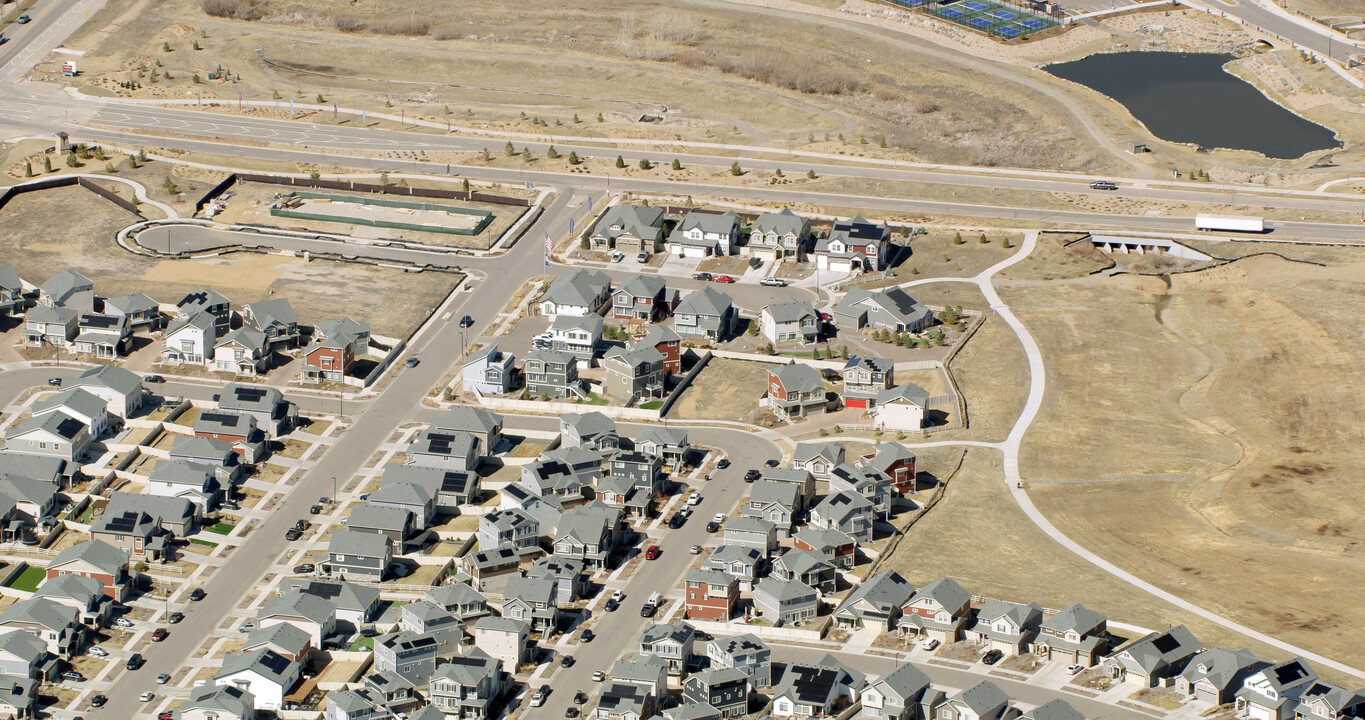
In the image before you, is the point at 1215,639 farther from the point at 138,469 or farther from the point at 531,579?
the point at 138,469

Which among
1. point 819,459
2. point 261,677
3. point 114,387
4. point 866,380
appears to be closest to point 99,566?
point 261,677

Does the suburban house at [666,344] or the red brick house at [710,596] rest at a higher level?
the suburban house at [666,344]

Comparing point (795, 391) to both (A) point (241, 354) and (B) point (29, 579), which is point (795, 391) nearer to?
(A) point (241, 354)

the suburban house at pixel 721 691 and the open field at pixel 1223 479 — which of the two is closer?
the suburban house at pixel 721 691

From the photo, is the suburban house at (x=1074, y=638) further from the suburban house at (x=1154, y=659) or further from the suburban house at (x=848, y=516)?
the suburban house at (x=848, y=516)

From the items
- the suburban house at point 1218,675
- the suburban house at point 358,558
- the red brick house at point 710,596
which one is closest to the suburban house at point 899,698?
the red brick house at point 710,596

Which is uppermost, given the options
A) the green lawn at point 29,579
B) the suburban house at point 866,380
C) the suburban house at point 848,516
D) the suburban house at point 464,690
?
the suburban house at point 866,380

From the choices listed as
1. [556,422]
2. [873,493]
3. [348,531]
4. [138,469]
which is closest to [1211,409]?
[873,493]

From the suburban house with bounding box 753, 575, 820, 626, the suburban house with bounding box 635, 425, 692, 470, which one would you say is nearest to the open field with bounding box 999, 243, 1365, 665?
the suburban house with bounding box 753, 575, 820, 626
